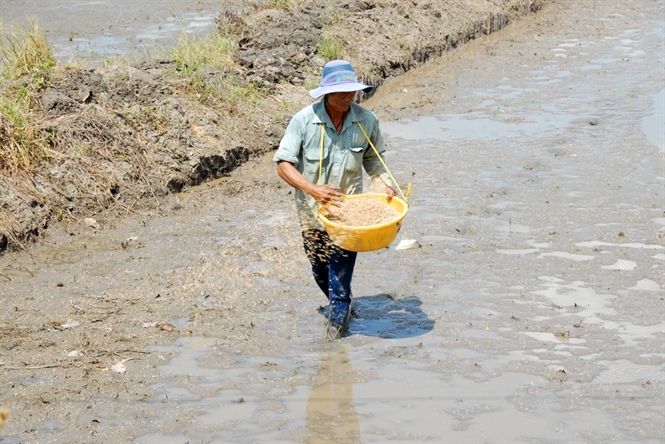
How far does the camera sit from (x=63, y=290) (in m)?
5.75

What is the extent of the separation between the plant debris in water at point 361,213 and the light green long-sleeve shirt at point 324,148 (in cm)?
24

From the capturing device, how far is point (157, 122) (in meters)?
8.11

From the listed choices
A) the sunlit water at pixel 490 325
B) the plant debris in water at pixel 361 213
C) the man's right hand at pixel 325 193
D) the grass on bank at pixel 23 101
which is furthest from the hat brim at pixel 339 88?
the grass on bank at pixel 23 101

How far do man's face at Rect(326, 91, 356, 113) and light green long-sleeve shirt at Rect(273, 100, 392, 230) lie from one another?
0.09 m

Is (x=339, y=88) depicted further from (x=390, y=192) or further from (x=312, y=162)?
(x=390, y=192)

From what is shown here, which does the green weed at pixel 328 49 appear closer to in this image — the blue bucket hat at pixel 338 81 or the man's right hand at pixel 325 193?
the blue bucket hat at pixel 338 81

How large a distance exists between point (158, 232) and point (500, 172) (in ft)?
10.5

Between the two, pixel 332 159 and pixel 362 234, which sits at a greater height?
pixel 332 159

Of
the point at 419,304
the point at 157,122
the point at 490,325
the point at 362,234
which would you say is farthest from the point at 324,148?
the point at 157,122

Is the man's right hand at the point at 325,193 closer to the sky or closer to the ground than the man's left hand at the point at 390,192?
closer to the sky

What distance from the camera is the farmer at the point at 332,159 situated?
4.62 m

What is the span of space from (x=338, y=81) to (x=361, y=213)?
0.72 m

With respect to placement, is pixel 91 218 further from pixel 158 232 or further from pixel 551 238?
pixel 551 238

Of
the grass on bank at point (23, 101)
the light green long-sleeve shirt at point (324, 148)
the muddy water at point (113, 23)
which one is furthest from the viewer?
the muddy water at point (113, 23)
